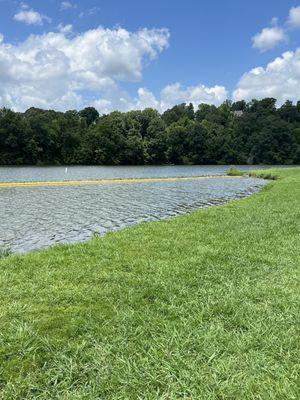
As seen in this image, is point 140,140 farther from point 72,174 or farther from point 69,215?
point 69,215

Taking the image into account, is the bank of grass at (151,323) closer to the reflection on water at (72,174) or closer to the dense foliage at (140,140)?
the reflection on water at (72,174)

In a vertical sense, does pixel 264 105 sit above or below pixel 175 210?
above

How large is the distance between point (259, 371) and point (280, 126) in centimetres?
13101

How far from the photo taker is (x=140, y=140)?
111 m

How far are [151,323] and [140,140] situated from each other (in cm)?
10687

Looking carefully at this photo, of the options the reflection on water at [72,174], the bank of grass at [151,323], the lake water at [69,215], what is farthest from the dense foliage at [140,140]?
the bank of grass at [151,323]

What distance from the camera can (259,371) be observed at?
4758mm

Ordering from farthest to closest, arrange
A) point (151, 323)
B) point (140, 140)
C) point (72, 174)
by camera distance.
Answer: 1. point (140, 140)
2. point (72, 174)
3. point (151, 323)

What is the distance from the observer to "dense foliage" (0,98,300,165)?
99.6 m

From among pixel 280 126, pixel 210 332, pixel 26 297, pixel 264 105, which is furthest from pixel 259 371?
pixel 264 105

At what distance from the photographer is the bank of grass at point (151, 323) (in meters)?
4.56

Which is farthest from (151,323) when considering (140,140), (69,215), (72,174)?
(140,140)

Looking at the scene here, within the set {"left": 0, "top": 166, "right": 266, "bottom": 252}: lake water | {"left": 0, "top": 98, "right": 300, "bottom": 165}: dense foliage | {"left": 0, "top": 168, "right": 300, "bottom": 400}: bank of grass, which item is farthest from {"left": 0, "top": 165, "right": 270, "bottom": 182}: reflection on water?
{"left": 0, "top": 168, "right": 300, "bottom": 400}: bank of grass

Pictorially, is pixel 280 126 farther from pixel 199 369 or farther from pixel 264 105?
pixel 199 369
